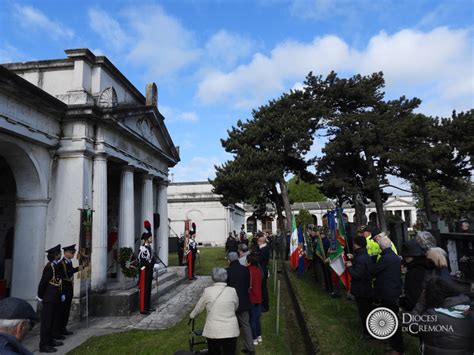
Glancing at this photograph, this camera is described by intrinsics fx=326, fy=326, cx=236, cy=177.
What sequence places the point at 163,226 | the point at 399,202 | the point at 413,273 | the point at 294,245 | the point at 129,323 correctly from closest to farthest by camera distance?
the point at 413,273, the point at 129,323, the point at 294,245, the point at 163,226, the point at 399,202

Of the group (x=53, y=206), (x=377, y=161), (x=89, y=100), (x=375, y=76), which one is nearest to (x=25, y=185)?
(x=53, y=206)

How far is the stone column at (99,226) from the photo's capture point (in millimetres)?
9203

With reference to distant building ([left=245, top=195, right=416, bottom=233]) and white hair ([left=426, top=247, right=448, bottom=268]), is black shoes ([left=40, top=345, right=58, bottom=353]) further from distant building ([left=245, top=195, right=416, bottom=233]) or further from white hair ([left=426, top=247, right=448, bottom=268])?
distant building ([left=245, top=195, right=416, bottom=233])

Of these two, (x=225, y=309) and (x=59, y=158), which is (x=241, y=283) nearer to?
(x=225, y=309)

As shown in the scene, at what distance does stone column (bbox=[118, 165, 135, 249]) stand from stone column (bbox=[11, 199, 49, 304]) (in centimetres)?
243

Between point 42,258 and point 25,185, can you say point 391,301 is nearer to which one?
point 42,258

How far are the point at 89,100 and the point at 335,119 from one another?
18.8m

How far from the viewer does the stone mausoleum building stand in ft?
26.7

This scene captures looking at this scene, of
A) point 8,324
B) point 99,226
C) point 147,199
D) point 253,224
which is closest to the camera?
point 8,324

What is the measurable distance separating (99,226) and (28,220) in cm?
175

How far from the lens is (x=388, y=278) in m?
5.20

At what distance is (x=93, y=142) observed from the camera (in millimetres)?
9539

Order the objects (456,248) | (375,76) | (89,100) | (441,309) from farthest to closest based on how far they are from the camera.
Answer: (375,76) → (89,100) → (456,248) → (441,309)

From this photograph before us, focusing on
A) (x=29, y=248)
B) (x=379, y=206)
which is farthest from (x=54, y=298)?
(x=379, y=206)
